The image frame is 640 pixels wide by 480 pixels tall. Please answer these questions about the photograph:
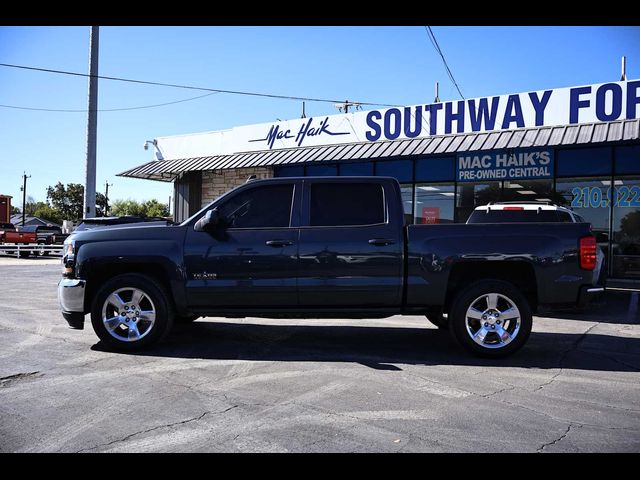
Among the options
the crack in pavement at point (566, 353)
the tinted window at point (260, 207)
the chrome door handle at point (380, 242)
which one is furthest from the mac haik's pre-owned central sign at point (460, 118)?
the tinted window at point (260, 207)

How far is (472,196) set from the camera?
1570 centimetres

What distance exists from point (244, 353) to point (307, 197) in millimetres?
1930

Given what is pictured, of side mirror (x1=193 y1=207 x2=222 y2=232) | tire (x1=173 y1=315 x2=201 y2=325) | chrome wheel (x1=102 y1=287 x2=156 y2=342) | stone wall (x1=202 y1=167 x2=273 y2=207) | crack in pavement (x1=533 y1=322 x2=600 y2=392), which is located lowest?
crack in pavement (x1=533 y1=322 x2=600 y2=392)

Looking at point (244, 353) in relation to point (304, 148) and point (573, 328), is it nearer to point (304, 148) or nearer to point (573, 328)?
point (573, 328)

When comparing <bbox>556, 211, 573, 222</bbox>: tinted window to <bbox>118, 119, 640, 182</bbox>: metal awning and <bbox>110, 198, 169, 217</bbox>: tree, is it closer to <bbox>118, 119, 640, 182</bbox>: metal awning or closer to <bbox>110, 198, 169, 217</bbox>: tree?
<bbox>118, 119, 640, 182</bbox>: metal awning

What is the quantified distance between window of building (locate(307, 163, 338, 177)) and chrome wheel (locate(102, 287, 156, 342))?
1189 centimetres

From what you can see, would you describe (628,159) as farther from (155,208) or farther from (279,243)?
(155,208)

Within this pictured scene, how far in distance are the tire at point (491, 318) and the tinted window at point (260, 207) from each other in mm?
2184

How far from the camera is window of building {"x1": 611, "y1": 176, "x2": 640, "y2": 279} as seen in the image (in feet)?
44.9

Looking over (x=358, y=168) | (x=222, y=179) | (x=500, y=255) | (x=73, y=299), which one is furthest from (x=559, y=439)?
(x=222, y=179)

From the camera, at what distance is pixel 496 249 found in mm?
5801

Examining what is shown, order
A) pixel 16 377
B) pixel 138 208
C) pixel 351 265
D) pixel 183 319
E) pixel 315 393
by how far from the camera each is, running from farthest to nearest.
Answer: pixel 138 208 < pixel 183 319 < pixel 351 265 < pixel 16 377 < pixel 315 393

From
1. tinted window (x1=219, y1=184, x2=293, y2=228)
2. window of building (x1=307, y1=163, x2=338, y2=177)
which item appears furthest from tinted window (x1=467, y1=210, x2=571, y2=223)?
window of building (x1=307, y1=163, x2=338, y2=177)

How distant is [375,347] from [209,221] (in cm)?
248
